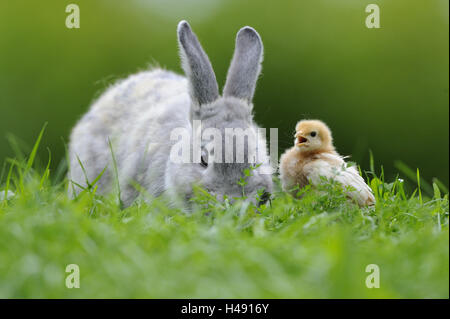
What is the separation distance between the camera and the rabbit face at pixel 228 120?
3.82 metres

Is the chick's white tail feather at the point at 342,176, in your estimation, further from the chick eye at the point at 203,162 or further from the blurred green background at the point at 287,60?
the blurred green background at the point at 287,60

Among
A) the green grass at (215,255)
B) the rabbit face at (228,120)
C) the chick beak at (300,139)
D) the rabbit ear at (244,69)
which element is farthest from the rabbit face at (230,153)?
the green grass at (215,255)

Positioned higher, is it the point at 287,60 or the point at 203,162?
the point at 287,60

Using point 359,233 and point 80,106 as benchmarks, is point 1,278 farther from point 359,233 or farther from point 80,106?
point 80,106

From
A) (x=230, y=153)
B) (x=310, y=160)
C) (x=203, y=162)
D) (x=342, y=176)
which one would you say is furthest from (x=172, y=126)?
(x=342, y=176)

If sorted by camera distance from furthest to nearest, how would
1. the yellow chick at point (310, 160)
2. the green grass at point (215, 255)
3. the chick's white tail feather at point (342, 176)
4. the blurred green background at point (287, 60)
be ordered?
the blurred green background at point (287, 60)
the yellow chick at point (310, 160)
the chick's white tail feather at point (342, 176)
the green grass at point (215, 255)

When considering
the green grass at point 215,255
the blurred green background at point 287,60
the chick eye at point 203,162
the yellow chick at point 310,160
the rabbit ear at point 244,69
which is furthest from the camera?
the blurred green background at point 287,60

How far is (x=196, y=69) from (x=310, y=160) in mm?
1090

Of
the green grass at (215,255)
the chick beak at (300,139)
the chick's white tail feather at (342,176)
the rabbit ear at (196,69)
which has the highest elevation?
the rabbit ear at (196,69)

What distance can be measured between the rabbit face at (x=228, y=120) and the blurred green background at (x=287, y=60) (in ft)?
13.7

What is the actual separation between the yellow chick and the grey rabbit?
18cm

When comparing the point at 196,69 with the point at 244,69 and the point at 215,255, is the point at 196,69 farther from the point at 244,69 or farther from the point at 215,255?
the point at 215,255

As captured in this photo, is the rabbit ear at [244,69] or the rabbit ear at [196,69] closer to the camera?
the rabbit ear at [196,69]

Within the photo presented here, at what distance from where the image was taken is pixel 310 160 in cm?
418
